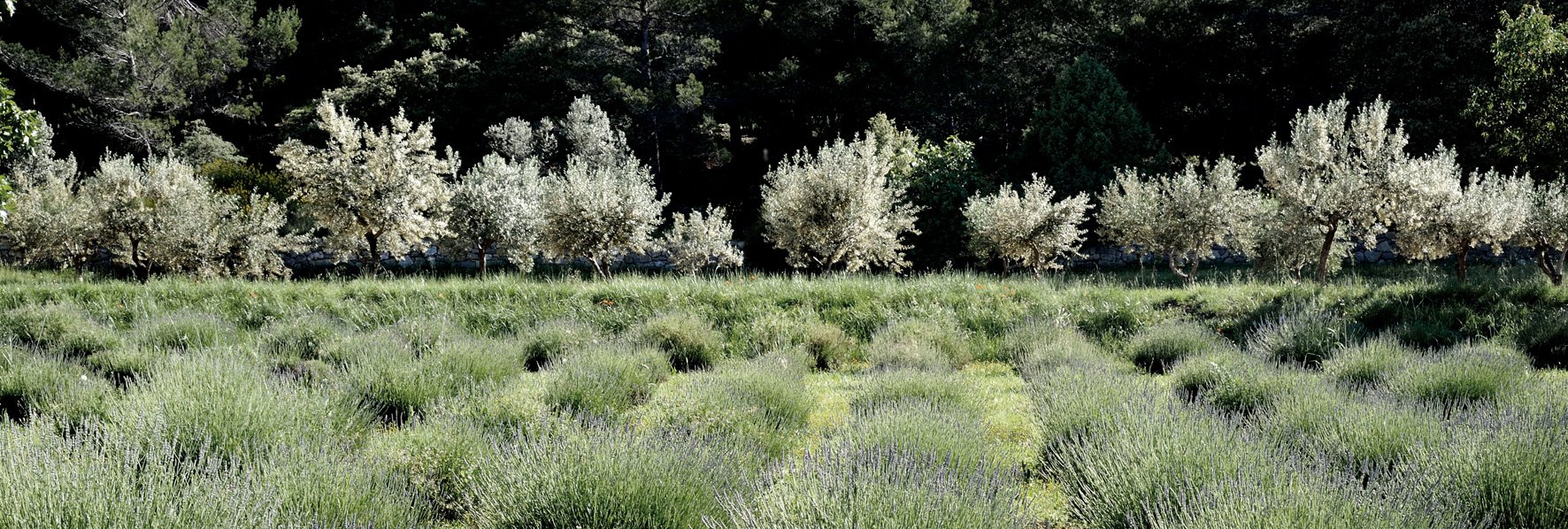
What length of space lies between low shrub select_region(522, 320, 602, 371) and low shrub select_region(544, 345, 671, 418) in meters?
0.62

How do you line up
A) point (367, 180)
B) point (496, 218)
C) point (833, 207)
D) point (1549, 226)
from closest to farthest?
point (1549, 226) < point (367, 180) < point (833, 207) < point (496, 218)

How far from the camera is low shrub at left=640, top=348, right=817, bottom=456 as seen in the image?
4941 millimetres

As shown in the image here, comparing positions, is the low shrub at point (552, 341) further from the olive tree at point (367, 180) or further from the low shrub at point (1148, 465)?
Answer: the olive tree at point (367, 180)

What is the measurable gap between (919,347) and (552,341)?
3.93 metres

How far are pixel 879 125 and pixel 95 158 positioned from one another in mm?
29566

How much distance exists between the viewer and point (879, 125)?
91.8ft

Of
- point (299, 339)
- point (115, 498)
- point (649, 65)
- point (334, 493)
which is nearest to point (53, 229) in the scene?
point (299, 339)

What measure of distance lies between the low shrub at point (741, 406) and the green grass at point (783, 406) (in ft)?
0.10

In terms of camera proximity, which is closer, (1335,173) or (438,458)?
(438,458)

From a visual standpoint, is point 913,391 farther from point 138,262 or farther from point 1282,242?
point 138,262

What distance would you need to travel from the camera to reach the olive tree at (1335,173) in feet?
40.7

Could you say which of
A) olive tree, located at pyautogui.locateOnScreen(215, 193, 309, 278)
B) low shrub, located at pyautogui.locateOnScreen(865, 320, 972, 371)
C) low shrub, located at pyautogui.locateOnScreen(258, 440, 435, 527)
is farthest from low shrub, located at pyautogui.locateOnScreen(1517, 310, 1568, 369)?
olive tree, located at pyautogui.locateOnScreen(215, 193, 309, 278)

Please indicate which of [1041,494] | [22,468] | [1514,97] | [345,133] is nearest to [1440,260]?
[1514,97]

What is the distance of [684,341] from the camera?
348 inches
